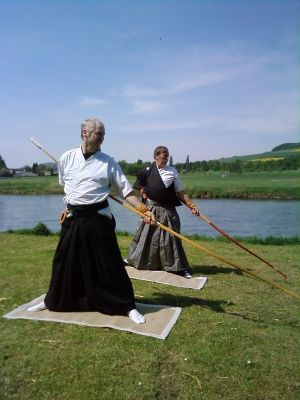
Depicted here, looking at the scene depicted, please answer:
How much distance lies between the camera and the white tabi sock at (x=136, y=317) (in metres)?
3.80

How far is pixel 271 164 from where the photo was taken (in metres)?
59.1

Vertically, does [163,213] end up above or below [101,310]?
above

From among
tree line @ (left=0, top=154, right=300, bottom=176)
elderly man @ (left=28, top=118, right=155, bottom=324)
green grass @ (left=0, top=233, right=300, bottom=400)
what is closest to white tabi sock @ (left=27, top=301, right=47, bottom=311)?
elderly man @ (left=28, top=118, right=155, bottom=324)

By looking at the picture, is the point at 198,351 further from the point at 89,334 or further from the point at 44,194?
the point at 44,194

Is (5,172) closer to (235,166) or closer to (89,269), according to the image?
(235,166)

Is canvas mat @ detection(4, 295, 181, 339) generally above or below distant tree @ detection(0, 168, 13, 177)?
below

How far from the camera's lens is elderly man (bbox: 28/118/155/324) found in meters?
3.83

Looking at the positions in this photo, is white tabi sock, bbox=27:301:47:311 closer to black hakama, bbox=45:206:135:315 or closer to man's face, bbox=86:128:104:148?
black hakama, bbox=45:206:135:315

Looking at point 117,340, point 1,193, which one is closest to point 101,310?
point 117,340

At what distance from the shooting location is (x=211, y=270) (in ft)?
20.4

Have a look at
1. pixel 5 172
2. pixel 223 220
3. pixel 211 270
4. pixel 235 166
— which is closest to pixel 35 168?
pixel 5 172

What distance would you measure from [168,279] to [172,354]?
2.23 meters

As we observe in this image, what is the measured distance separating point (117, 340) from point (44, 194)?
3184 centimetres

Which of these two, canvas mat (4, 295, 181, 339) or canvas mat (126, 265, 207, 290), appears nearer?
canvas mat (4, 295, 181, 339)
